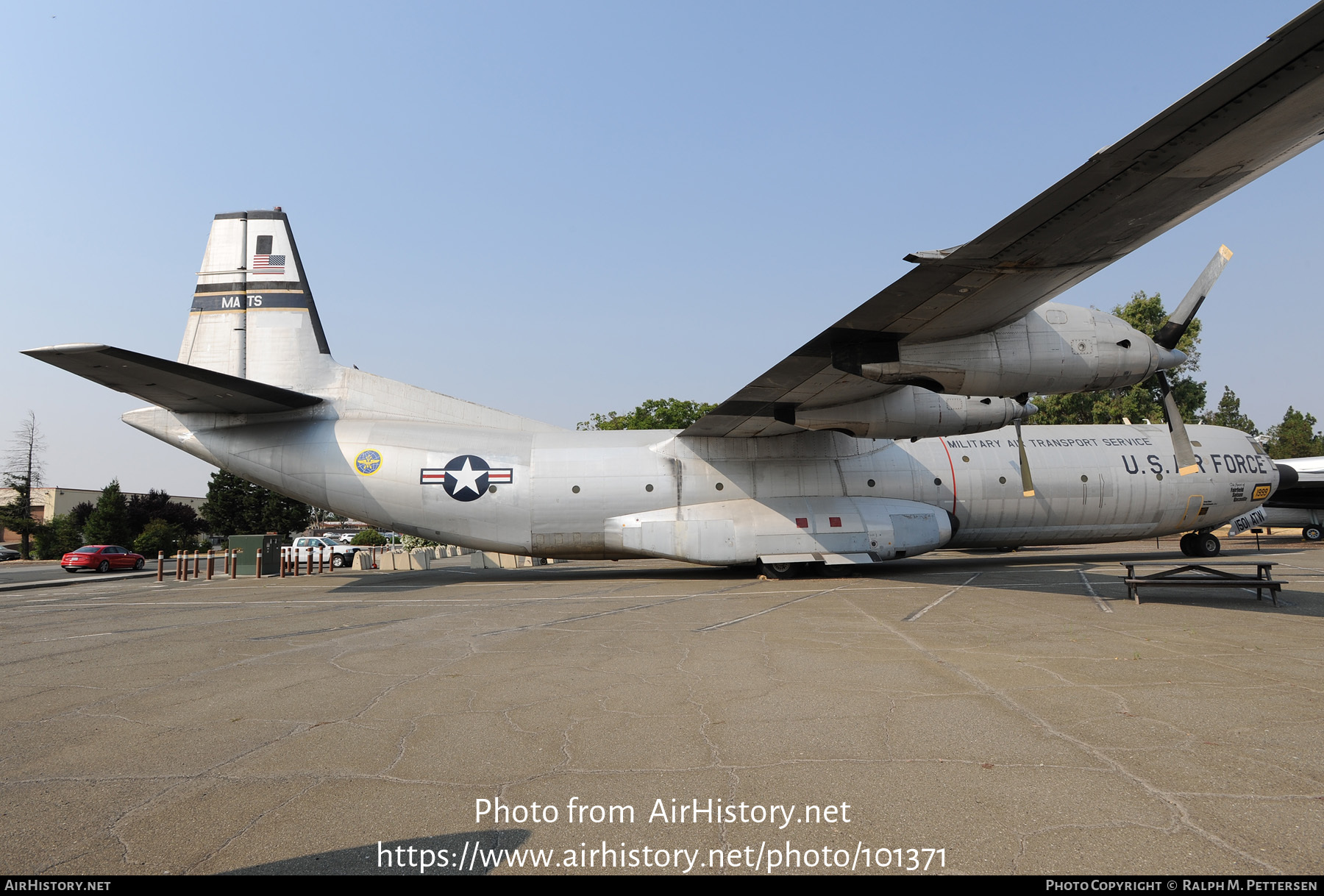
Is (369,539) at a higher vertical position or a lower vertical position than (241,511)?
lower

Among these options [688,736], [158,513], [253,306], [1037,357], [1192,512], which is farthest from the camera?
[158,513]

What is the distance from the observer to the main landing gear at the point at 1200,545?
709 inches

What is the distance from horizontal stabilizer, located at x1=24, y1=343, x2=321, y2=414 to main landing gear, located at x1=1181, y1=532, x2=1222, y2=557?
2329cm

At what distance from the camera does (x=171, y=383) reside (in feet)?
42.0

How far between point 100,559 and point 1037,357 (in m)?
36.9

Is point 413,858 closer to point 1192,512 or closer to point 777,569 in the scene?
point 777,569

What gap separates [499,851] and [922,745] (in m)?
2.45

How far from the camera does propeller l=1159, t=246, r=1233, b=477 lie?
1151 cm

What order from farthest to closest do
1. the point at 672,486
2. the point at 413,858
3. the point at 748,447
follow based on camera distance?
the point at 748,447 < the point at 672,486 < the point at 413,858

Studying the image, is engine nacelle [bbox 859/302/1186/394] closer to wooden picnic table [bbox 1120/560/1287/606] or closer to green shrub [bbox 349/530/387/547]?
wooden picnic table [bbox 1120/560/1287/606]

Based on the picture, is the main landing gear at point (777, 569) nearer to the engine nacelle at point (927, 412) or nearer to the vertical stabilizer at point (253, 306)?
the engine nacelle at point (927, 412)

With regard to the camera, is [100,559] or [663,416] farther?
[663,416]

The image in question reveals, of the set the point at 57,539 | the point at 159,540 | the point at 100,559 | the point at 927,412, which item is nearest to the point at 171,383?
the point at 927,412
